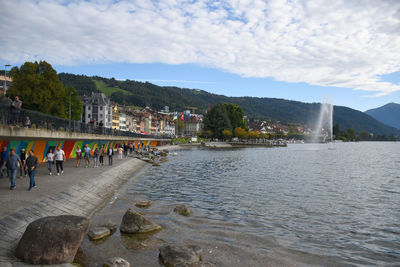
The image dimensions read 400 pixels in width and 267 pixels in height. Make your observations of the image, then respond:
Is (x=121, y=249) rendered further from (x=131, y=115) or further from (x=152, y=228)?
(x=131, y=115)

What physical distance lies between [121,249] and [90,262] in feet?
5.13

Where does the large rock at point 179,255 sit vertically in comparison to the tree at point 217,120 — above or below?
below

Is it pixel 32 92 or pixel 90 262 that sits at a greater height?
pixel 32 92

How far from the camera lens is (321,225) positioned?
1653cm

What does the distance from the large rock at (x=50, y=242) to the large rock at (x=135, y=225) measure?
13.5ft

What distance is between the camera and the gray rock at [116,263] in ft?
34.4

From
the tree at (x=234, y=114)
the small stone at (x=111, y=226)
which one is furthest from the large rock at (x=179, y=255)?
the tree at (x=234, y=114)

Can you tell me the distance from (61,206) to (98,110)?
397 ft

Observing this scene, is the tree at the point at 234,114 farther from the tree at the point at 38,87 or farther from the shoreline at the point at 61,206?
the shoreline at the point at 61,206

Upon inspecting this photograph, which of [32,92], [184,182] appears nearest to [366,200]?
[184,182]

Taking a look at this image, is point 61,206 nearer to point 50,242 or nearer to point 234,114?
point 50,242

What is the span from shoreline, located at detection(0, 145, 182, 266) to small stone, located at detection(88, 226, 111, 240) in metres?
2.26

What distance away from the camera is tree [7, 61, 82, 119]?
183 ft

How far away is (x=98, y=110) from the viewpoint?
13112 cm
